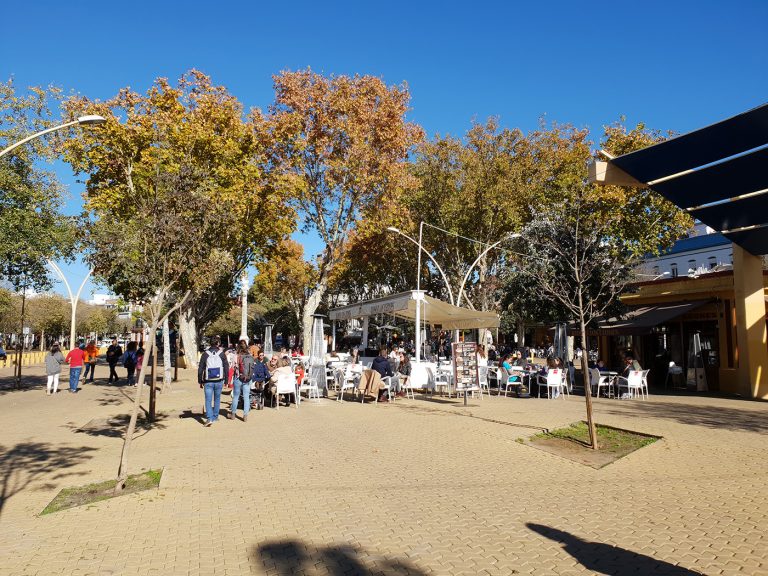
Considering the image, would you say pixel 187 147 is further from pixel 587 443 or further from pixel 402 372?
pixel 587 443

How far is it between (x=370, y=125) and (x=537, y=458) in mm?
17825

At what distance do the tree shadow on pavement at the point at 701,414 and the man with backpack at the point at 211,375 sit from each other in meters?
8.55

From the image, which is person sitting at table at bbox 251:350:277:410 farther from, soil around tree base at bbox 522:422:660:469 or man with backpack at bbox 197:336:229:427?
soil around tree base at bbox 522:422:660:469

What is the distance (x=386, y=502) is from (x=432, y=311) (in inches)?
527

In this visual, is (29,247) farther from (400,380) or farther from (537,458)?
(537,458)

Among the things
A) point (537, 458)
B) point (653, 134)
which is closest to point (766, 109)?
point (537, 458)

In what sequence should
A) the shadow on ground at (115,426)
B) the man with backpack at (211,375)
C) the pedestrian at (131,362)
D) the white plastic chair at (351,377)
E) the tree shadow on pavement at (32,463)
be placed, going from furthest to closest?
the pedestrian at (131,362) → the white plastic chair at (351,377) → the man with backpack at (211,375) → the shadow on ground at (115,426) → the tree shadow on pavement at (32,463)

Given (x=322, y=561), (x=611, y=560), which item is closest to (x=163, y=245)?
(x=322, y=561)

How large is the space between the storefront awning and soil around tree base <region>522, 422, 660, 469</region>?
1002 cm

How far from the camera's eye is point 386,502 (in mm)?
6363

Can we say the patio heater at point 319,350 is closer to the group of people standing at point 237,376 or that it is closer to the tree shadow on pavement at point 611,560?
the group of people standing at point 237,376

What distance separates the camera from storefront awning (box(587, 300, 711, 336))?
19.4 metres

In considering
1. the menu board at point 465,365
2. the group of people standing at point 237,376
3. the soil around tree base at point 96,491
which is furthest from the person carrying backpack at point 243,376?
the menu board at point 465,365

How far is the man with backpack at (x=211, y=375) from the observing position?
11.4 metres
